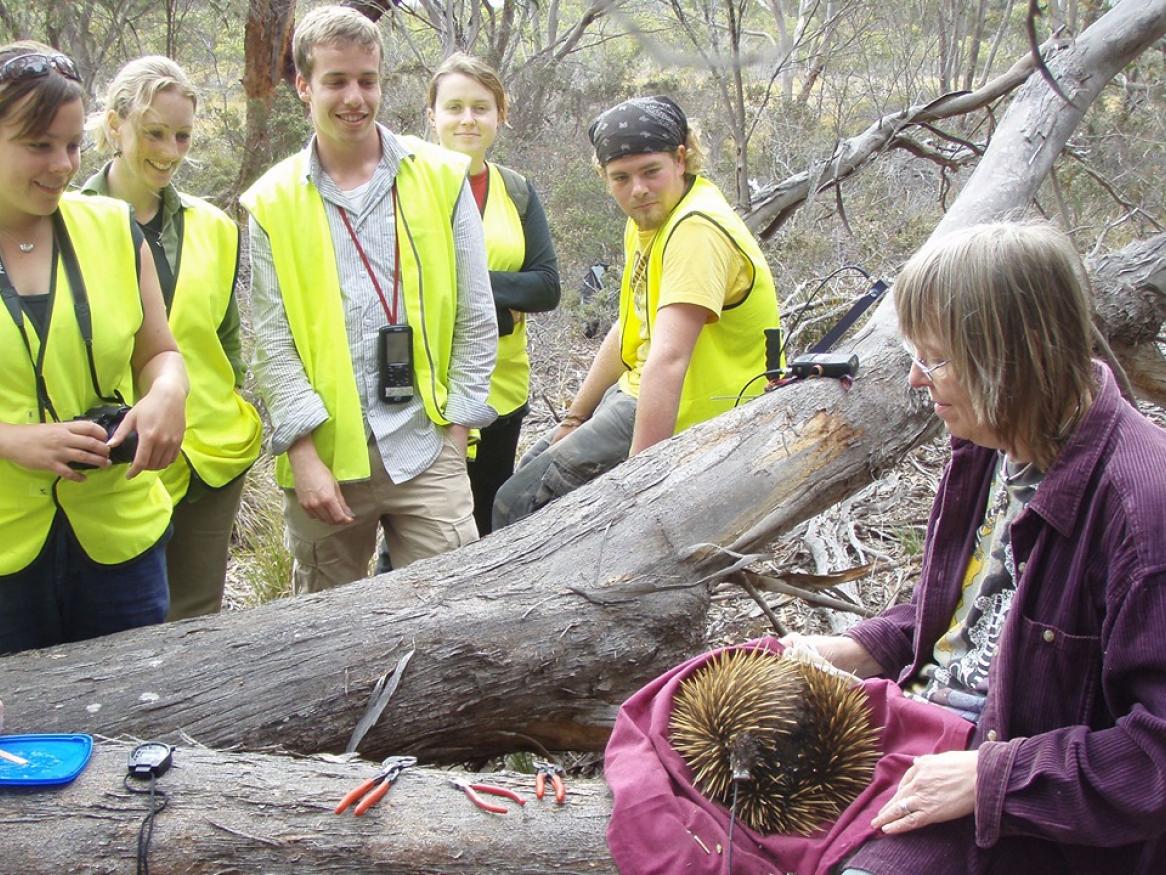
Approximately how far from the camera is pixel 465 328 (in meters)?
4.08

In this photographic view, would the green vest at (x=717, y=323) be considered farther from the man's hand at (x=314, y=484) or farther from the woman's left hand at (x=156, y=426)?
the woman's left hand at (x=156, y=426)

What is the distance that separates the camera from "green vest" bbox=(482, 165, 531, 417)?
484cm

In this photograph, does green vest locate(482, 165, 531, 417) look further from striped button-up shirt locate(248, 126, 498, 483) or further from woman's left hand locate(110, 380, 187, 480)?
woman's left hand locate(110, 380, 187, 480)

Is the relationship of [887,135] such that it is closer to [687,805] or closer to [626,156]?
[626,156]

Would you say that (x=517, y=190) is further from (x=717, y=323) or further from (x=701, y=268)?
(x=701, y=268)

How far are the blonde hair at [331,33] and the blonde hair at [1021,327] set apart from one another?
8.32ft

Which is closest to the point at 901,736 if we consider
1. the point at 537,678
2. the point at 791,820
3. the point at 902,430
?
the point at 791,820

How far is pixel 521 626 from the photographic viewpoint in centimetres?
325

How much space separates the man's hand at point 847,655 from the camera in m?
2.63

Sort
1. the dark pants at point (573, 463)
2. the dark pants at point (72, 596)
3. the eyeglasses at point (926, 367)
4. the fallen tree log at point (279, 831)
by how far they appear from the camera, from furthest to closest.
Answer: the dark pants at point (573, 463), the dark pants at point (72, 596), the fallen tree log at point (279, 831), the eyeglasses at point (926, 367)

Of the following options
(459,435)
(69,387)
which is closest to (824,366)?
(459,435)

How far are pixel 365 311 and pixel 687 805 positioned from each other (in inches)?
88.6

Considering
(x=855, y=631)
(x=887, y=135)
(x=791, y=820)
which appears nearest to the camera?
(x=791, y=820)

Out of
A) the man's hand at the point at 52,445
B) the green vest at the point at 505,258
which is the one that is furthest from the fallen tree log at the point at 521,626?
the green vest at the point at 505,258
